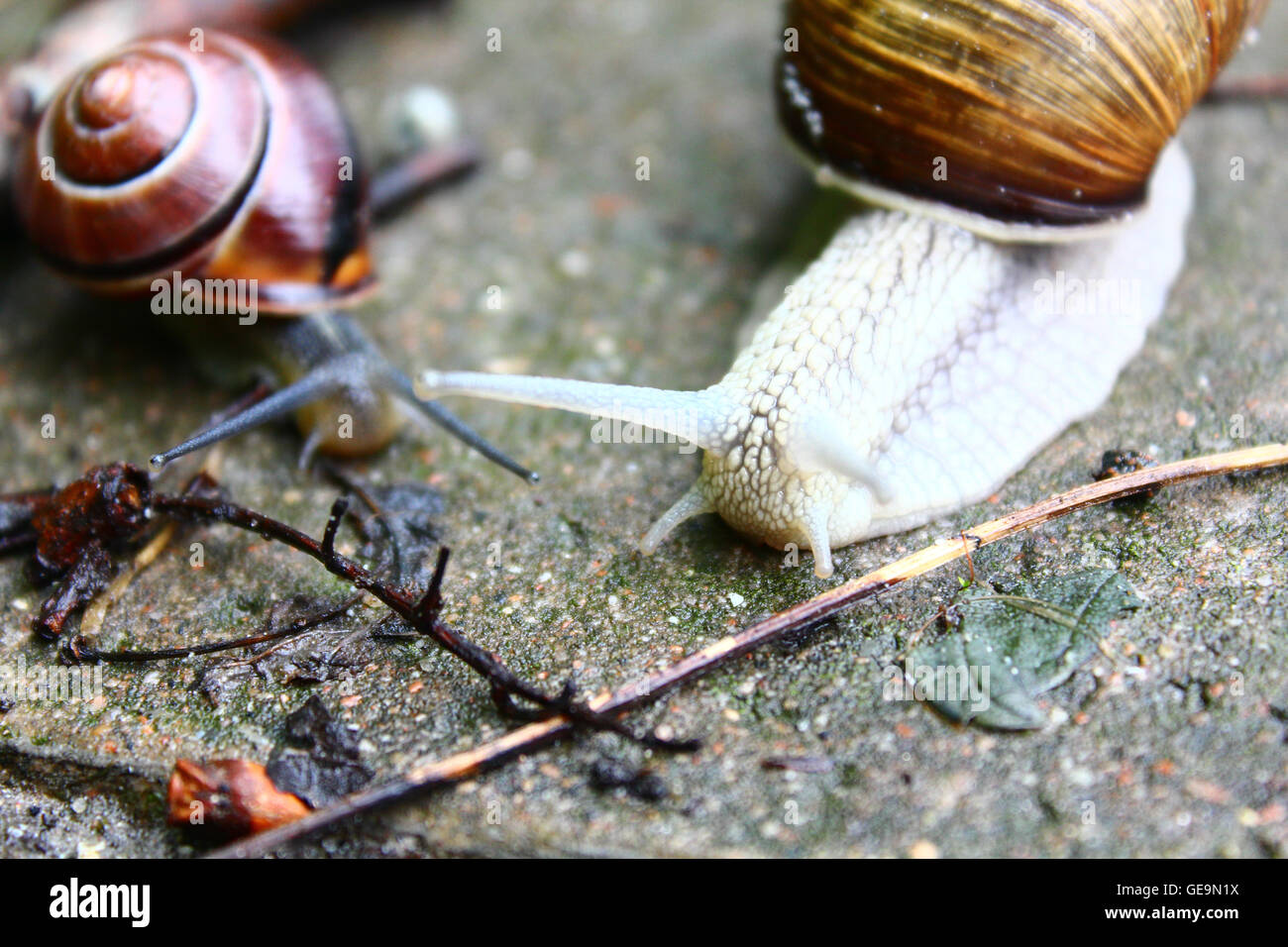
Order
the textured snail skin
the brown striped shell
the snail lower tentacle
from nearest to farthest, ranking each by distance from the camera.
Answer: the textured snail skin < the brown striped shell < the snail lower tentacle

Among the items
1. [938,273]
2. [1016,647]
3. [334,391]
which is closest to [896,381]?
[938,273]

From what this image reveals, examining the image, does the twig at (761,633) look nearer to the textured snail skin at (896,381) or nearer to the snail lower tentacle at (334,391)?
the textured snail skin at (896,381)

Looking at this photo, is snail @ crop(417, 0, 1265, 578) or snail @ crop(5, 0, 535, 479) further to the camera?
snail @ crop(5, 0, 535, 479)

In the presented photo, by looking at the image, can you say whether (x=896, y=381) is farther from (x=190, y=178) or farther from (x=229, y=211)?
(x=190, y=178)

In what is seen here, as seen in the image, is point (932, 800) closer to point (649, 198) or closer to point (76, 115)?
point (649, 198)

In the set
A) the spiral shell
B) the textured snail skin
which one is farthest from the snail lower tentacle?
the textured snail skin

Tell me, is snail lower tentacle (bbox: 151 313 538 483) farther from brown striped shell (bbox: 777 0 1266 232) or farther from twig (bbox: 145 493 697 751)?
brown striped shell (bbox: 777 0 1266 232)

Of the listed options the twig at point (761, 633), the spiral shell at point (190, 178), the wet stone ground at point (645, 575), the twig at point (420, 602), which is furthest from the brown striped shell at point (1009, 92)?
the twig at point (420, 602)
